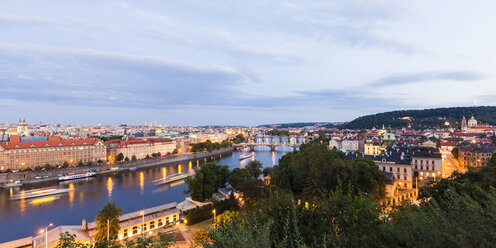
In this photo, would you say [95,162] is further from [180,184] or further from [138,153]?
[180,184]

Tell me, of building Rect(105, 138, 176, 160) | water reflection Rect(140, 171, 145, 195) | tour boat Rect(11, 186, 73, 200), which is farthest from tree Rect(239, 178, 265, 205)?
building Rect(105, 138, 176, 160)

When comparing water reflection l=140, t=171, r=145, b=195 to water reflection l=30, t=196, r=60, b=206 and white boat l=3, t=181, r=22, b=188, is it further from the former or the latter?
Result: white boat l=3, t=181, r=22, b=188

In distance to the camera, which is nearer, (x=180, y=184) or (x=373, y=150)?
(x=180, y=184)

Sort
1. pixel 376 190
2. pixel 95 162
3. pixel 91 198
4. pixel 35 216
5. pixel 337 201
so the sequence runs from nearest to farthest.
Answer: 1. pixel 337 201
2. pixel 376 190
3. pixel 35 216
4. pixel 91 198
5. pixel 95 162

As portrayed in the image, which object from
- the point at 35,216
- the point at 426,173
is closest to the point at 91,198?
the point at 35,216

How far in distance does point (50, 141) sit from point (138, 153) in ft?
30.2

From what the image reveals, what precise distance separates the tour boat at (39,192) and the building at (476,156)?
2992cm

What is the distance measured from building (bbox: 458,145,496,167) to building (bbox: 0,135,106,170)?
110ft

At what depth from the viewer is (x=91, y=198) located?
15.5m

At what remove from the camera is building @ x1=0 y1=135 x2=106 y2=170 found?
68.9 ft

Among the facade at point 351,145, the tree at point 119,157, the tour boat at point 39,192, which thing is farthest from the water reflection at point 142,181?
the facade at point 351,145

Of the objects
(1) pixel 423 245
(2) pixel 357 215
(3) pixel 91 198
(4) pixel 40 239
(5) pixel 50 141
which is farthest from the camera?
(5) pixel 50 141

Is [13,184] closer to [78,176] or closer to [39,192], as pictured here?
[39,192]

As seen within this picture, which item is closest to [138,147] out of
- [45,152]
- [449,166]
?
[45,152]
